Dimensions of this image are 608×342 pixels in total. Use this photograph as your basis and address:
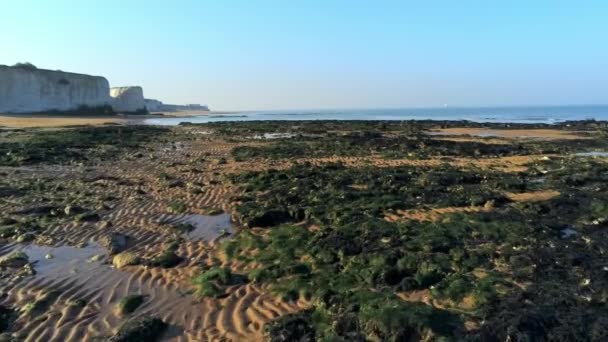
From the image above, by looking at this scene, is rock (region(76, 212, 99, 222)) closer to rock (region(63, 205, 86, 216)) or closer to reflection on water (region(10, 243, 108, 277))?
rock (region(63, 205, 86, 216))

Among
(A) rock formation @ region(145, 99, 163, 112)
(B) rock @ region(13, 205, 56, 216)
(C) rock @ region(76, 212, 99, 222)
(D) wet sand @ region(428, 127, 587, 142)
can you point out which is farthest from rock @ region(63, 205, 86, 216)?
(A) rock formation @ region(145, 99, 163, 112)

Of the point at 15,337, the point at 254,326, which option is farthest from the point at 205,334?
the point at 15,337

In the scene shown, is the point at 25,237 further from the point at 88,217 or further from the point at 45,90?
the point at 45,90

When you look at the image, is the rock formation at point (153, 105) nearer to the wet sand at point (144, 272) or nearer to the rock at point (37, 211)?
the wet sand at point (144, 272)

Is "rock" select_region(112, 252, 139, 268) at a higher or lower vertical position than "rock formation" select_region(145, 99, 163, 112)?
lower

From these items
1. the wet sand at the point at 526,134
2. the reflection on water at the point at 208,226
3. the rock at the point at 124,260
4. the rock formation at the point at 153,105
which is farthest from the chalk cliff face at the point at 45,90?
the rock formation at the point at 153,105

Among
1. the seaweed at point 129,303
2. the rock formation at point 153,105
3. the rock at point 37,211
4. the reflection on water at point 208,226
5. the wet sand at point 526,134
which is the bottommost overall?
the seaweed at point 129,303
